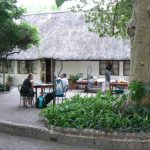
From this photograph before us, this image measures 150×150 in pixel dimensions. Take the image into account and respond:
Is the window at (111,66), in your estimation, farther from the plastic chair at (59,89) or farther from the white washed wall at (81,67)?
the plastic chair at (59,89)

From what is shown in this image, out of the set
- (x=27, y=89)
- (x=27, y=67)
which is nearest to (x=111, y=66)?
(x=27, y=67)

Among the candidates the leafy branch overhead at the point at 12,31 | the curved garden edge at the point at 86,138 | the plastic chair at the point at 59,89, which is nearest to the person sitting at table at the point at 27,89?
the plastic chair at the point at 59,89

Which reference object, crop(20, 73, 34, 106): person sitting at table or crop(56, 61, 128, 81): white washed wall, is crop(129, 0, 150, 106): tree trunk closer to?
crop(20, 73, 34, 106): person sitting at table

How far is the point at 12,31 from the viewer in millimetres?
23125

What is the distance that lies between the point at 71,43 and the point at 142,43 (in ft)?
75.4

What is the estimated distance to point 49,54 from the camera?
33.7 metres

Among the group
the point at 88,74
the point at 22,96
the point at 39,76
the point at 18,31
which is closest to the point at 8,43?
the point at 18,31

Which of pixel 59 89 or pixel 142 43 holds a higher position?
pixel 142 43

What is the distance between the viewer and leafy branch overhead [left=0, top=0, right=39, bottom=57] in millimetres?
21984

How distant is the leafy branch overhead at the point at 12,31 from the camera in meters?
22.0

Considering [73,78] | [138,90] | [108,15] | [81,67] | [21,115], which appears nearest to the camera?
[138,90]

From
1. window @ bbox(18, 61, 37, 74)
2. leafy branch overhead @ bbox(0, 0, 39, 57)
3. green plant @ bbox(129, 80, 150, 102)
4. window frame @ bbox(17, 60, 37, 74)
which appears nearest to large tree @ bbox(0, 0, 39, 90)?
leafy branch overhead @ bbox(0, 0, 39, 57)

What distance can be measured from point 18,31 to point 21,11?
1133 millimetres

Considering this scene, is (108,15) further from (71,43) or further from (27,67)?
(27,67)
